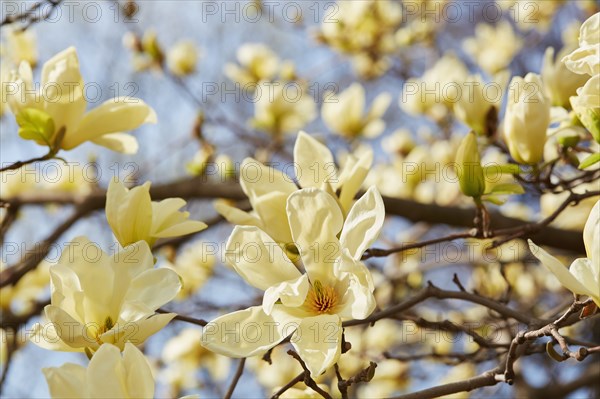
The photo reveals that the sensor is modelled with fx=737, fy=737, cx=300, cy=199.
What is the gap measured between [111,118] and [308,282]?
19.4 inches

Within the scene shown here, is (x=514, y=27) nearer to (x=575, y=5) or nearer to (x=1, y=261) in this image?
(x=575, y=5)

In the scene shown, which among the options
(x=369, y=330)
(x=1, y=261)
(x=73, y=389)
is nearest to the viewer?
(x=73, y=389)

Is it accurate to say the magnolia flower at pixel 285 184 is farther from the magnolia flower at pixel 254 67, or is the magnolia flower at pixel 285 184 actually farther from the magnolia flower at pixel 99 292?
the magnolia flower at pixel 254 67

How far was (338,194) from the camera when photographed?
996mm

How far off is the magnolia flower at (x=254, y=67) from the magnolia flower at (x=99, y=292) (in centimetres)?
214

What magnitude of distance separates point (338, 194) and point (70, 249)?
13.9 inches

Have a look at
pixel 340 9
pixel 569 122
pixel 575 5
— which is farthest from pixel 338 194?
pixel 575 5

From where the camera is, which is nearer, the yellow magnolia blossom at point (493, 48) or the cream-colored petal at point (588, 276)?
the cream-colored petal at point (588, 276)

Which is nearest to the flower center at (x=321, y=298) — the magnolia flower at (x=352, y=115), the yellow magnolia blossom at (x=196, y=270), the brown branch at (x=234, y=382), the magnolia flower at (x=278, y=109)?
the brown branch at (x=234, y=382)

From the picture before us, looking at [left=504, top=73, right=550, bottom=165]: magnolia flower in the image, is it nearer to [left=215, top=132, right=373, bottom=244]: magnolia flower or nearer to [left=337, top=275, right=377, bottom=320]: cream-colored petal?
[left=215, top=132, right=373, bottom=244]: magnolia flower

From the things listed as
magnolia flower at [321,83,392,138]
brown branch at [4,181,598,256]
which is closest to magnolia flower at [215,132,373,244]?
brown branch at [4,181,598,256]

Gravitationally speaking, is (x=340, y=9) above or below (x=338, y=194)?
below

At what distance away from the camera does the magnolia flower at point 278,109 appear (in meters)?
2.27

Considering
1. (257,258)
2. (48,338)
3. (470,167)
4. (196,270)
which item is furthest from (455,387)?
(196,270)
